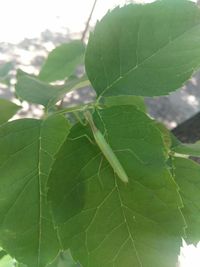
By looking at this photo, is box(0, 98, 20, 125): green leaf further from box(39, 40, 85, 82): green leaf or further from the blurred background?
the blurred background

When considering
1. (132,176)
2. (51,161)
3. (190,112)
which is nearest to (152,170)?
(132,176)

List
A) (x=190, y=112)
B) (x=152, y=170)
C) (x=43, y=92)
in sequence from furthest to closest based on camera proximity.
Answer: (x=190, y=112), (x=43, y=92), (x=152, y=170)

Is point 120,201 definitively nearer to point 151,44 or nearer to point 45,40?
point 151,44

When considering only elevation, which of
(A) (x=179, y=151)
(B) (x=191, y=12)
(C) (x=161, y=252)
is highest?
(B) (x=191, y=12)

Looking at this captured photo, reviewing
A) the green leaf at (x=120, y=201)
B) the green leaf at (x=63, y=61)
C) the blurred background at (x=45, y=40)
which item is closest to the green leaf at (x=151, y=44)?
the green leaf at (x=120, y=201)

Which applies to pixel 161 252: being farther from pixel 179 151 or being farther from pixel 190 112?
pixel 190 112

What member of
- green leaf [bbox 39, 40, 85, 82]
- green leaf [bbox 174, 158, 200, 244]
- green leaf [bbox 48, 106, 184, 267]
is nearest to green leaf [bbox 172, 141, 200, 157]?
green leaf [bbox 174, 158, 200, 244]
